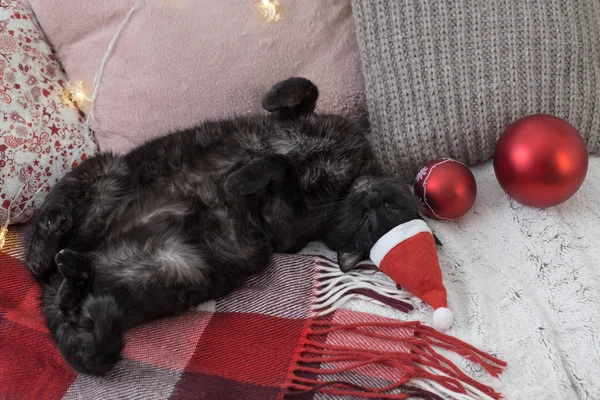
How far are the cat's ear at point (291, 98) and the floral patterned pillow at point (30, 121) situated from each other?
49cm

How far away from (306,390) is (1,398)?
1.67ft

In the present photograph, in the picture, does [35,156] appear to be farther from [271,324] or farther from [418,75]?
[418,75]

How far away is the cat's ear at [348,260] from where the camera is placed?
1047 mm

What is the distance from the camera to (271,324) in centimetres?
94

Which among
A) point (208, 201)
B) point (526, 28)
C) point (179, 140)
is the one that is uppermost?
point (526, 28)

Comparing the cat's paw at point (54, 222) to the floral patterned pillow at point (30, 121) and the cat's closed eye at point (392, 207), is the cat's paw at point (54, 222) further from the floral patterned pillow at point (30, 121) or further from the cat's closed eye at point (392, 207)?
the cat's closed eye at point (392, 207)

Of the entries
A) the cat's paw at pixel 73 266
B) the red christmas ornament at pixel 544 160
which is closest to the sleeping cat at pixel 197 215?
the cat's paw at pixel 73 266

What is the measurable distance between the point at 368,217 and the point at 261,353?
39 cm

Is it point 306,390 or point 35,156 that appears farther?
point 35,156

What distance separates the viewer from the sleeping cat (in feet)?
3.08

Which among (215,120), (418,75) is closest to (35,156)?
(215,120)

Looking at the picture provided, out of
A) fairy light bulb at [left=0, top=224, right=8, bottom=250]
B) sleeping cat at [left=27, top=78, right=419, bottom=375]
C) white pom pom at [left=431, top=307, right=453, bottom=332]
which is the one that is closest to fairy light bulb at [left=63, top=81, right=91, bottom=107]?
sleeping cat at [left=27, top=78, right=419, bottom=375]

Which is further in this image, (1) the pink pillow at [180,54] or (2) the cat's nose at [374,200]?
(1) the pink pillow at [180,54]

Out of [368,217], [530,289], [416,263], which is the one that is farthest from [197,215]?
[530,289]
